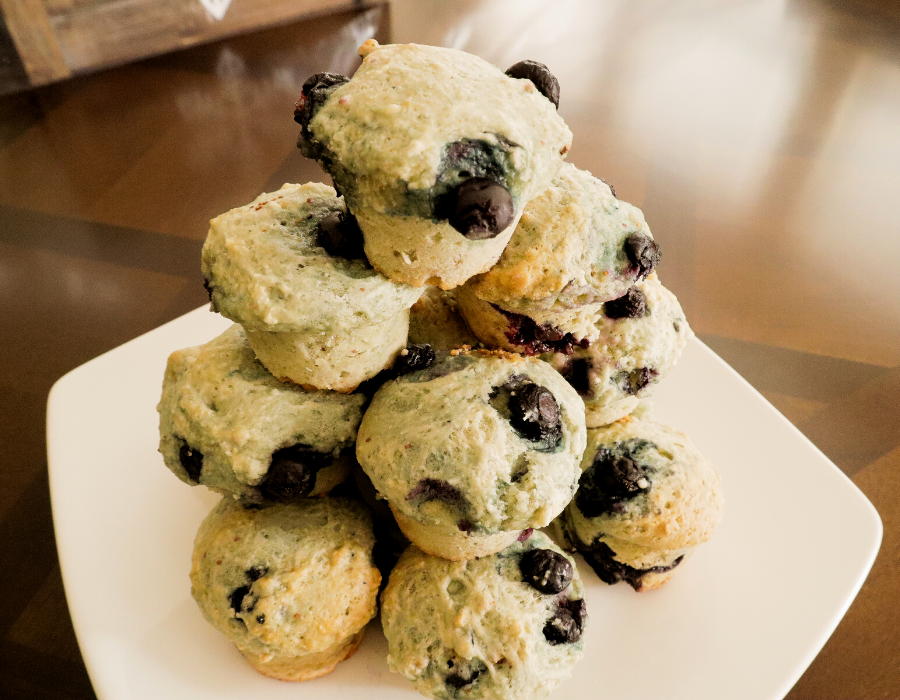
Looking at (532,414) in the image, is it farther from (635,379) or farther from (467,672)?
(467,672)

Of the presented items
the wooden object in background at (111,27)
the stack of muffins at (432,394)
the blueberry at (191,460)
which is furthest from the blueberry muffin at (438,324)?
the wooden object in background at (111,27)

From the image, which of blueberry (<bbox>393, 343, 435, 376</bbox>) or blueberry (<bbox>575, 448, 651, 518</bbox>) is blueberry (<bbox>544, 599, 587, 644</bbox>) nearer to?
blueberry (<bbox>575, 448, 651, 518</bbox>)

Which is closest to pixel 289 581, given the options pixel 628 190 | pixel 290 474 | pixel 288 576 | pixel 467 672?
pixel 288 576

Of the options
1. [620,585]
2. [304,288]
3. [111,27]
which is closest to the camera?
[304,288]

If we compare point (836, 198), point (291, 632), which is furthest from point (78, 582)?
point (836, 198)

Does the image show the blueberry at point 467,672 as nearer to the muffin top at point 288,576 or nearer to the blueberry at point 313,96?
the muffin top at point 288,576

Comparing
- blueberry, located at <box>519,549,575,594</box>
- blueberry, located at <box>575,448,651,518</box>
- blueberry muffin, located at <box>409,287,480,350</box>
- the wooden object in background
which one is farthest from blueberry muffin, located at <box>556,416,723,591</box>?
the wooden object in background

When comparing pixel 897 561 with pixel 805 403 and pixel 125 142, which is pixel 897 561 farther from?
pixel 125 142
